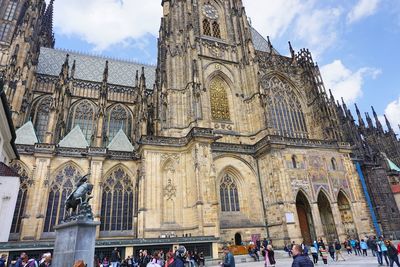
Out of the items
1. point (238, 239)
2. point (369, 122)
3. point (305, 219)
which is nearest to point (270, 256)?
point (238, 239)

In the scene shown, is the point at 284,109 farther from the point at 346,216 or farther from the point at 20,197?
the point at 20,197

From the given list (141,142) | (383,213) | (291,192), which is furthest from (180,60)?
(383,213)

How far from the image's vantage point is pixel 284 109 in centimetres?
3012

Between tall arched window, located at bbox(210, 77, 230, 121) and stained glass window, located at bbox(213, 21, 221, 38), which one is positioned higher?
stained glass window, located at bbox(213, 21, 221, 38)

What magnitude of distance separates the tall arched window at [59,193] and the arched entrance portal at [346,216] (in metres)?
23.6

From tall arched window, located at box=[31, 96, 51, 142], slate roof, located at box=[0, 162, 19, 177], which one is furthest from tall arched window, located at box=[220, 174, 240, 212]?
tall arched window, located at box=[31, 96, 51, 142]

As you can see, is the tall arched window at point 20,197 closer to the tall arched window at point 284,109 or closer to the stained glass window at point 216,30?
the tall arched window at point 284,109

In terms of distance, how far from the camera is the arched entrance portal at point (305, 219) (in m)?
23.4

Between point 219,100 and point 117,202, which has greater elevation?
point 219,100

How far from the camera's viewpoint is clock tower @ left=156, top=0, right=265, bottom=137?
24562 millimetres

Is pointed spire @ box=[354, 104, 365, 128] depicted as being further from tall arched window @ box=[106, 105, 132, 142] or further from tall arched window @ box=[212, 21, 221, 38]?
tall arched window @ box=[106, 105, 132, 142]

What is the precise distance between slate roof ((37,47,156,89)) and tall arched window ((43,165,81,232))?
15.9 m

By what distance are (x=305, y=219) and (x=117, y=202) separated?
16.7 m

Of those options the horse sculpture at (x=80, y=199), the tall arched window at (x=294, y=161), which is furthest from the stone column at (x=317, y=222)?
the horse sculpture at (x=80, y=199)
